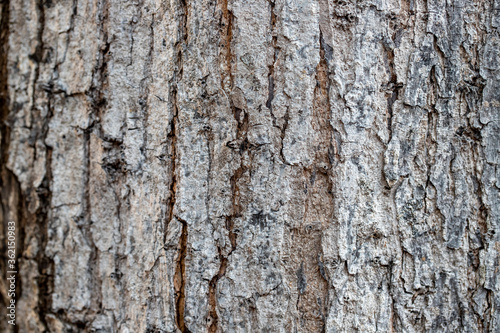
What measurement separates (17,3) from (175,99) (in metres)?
0.57

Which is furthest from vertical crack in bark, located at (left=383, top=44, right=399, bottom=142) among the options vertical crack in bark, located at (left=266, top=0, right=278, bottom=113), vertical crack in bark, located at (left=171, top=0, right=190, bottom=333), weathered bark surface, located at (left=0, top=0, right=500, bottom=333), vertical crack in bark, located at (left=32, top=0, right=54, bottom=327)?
vertical crack in bark, located at (left=32, top=0, right=54, bottom=327)

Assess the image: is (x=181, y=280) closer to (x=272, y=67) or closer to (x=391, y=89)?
(x=272, y=67)

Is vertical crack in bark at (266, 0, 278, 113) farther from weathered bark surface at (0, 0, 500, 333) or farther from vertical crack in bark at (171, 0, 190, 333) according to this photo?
vertical crack in bark at (171, 0, 190, 333)

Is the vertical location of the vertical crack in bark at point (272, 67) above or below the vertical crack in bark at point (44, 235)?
above

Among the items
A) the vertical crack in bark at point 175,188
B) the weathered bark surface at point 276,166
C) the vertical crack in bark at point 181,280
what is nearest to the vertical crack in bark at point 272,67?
the weathered bark surface at point 276,166

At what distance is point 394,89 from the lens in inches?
34.0

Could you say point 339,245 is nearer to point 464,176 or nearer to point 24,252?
point 464,176

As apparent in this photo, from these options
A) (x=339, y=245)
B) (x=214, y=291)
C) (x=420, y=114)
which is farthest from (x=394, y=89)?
(x=214, y=291)

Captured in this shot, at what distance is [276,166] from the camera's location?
0.84 m

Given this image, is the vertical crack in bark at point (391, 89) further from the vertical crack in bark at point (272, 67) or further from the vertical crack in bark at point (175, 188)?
the vertical crack in bark at point (175, 188)

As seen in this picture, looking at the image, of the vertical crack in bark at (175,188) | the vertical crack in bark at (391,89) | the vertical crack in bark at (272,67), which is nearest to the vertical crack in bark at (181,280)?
the vertical crack in bark at (175,188)

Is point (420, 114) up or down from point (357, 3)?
down

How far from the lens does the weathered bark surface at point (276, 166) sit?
0.84 meters

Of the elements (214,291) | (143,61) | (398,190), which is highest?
(143,61)
